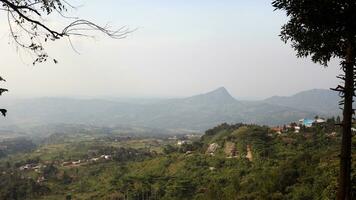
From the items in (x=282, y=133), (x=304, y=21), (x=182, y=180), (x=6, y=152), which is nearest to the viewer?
(x=304, y=21)

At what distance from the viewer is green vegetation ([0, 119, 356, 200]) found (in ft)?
167

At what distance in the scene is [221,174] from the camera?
228ft

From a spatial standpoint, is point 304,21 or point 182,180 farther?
point 182,180

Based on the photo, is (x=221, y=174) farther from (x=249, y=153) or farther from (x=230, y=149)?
(x=230, y=149)

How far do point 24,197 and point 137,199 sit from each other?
27979mm

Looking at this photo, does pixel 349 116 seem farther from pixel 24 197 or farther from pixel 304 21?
pixel 24 197

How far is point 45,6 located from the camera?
7.87 metres

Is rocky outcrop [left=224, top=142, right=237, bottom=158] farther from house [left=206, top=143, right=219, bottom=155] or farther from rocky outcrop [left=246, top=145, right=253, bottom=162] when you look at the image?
rocky outcrop [left=246, top=145, right=253, bottom=162]

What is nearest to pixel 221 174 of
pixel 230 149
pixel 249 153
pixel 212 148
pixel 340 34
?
pixel 249 153

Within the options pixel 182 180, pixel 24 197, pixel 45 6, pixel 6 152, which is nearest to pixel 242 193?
pixel 182 180

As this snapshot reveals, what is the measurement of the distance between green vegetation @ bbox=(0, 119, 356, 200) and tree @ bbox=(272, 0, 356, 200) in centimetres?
3262

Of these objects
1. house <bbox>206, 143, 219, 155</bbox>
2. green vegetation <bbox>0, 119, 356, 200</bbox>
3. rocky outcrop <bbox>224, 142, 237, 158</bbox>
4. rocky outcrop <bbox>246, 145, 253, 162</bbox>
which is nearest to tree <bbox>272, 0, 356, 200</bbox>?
green vegetation <bbox>0, 119, 356, 200</bbox>

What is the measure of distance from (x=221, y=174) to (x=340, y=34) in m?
60.9

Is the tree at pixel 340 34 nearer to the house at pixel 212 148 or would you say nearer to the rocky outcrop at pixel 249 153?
the rocky outcrop at pixel 249 153
